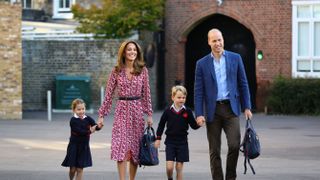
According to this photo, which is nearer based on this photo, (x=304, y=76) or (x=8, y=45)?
(x=8, y=45)

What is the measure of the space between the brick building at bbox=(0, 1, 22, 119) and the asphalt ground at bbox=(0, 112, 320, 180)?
0.83 metres

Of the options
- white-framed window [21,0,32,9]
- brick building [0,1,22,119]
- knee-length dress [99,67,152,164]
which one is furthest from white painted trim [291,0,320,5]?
knee-length dress [99,67,152,164]

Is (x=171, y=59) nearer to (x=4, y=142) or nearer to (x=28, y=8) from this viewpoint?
(x=28, y=8)

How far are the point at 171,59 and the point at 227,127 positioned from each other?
22.9m

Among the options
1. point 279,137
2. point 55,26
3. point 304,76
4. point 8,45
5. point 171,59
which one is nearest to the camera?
point 279,137

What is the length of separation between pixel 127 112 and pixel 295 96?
63.3ft

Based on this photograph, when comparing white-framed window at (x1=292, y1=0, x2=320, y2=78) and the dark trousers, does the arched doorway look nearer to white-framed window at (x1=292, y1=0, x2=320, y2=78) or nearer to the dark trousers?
white-framed window at (x1=292, y1=0, x2=320, y2=78)

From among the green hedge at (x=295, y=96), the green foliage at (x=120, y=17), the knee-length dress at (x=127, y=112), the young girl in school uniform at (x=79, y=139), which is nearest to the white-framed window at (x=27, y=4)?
the green foliage at (x=120, y=17)

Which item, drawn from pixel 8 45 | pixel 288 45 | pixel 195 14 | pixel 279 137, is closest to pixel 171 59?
pixel 195 14

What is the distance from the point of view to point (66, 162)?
41.9 feet

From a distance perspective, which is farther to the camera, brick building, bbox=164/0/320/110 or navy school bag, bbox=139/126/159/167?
→ brick building, bbox=164/0/320/110

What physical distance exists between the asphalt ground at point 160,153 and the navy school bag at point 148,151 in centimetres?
200

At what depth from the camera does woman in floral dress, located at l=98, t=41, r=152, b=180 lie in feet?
39.8

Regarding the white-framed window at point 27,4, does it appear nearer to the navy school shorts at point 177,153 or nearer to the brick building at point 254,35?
the brick building at point 254,35
